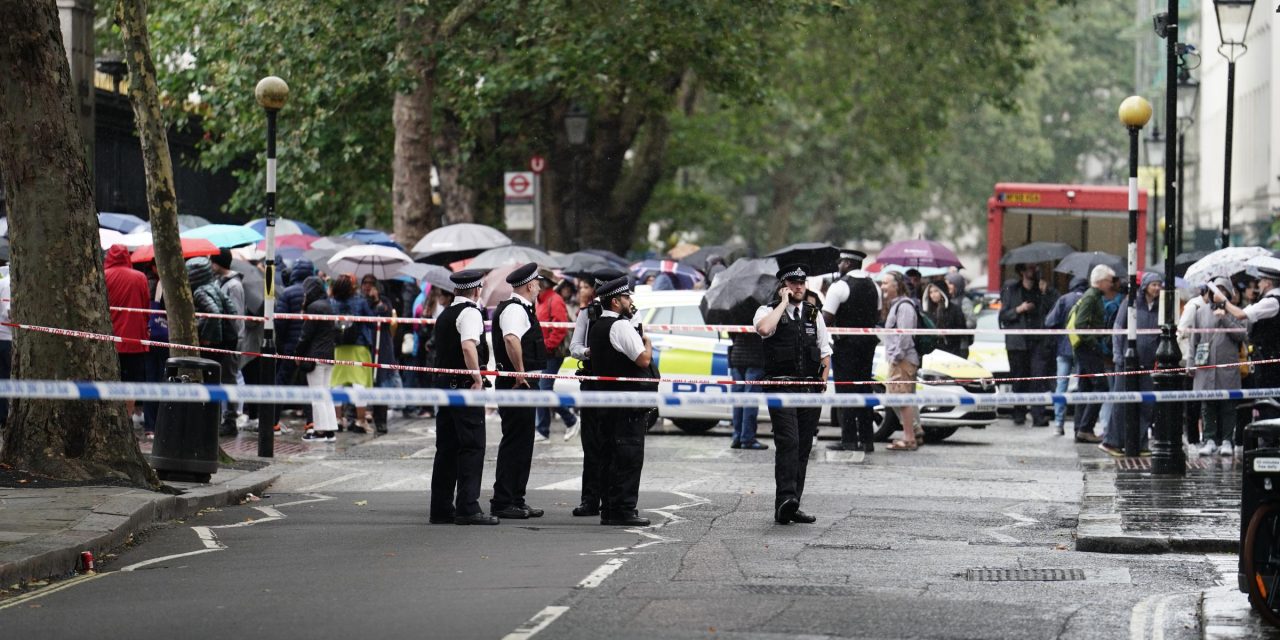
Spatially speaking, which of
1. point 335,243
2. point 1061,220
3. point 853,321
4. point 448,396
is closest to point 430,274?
point 853,321

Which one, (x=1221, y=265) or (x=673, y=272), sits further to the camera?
(x=673, y=272)

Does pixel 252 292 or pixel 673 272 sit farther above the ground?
pixel 673 272

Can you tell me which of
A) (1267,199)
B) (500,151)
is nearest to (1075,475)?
(500,151)

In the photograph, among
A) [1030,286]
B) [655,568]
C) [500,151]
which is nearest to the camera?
[655,568]

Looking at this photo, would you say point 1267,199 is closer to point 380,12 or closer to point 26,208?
point 380,12

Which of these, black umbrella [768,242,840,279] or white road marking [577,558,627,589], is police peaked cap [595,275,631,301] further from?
black umbrella [768,242,840,279]

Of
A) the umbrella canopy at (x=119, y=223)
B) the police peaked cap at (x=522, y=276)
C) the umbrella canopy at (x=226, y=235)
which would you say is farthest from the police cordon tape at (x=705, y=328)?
the umbrella canopy at (x=119, y=223)

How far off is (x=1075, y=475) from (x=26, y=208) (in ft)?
29.5

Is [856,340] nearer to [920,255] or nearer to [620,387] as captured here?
[620,387]

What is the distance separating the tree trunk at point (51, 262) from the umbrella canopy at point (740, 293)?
663 cm

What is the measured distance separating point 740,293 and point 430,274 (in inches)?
152

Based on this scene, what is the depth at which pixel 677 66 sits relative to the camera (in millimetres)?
33156

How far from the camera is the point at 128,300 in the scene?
18641mm

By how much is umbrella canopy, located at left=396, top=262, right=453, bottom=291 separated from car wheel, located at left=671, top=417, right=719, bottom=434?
2855 mm
